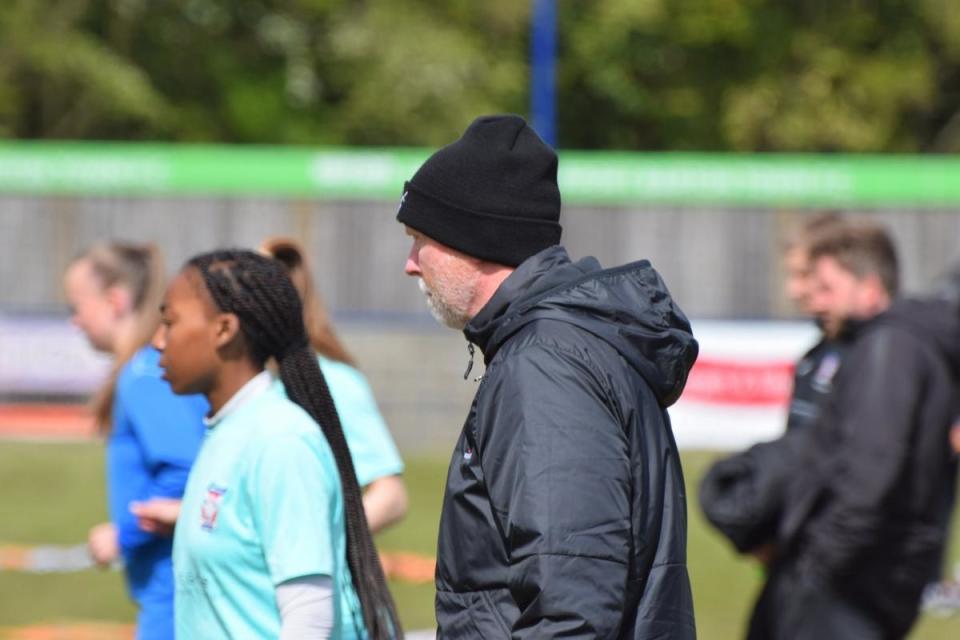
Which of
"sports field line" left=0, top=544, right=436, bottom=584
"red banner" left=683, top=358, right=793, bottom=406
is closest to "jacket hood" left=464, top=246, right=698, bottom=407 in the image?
"sports field line" left=0, top=544, right=436, bottom=584

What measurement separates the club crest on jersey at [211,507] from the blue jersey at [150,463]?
1014 millimetres

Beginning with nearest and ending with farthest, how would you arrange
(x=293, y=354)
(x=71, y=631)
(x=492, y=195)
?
(x=492, y=195), (x=293, y=354), (x=71, y=631)

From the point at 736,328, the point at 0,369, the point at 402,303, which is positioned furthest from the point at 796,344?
the point at 0,369

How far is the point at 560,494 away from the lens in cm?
273

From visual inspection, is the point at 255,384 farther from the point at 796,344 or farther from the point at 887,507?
the point at 796,344

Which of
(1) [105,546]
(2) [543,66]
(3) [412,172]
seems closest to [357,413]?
(1) [105,546]

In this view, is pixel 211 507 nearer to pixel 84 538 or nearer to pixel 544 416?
pixel 544 416

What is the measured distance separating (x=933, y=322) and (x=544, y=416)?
2.56 meters

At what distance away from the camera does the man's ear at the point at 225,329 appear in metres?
3.62

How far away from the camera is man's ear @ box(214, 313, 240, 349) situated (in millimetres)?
3625

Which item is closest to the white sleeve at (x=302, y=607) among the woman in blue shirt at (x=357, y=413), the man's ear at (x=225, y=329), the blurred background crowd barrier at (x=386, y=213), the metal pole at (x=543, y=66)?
the man's ear at (x=225, y=329)

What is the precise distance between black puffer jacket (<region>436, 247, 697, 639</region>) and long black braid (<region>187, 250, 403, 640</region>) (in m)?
0.70

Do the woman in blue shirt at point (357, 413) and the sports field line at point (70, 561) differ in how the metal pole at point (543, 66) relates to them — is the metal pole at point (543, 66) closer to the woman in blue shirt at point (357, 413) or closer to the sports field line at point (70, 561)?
the sports field line at point (70, 561)

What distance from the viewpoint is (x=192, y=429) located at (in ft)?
14.7
